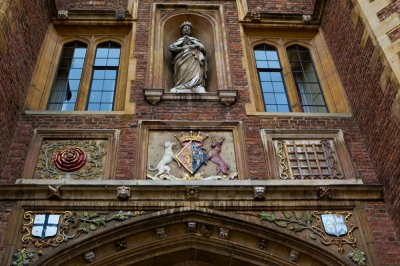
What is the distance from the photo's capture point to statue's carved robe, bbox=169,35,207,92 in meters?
9.38

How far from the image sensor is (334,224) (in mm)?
A: 7145

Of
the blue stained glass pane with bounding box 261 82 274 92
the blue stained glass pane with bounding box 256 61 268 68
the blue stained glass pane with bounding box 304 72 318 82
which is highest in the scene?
the blue stained glass pane with bounding box 256 61 268 68

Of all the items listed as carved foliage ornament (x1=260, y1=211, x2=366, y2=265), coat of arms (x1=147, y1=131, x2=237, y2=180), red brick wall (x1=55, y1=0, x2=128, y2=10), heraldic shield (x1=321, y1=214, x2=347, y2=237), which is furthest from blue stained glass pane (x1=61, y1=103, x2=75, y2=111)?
heraldic shield (x1=321, y1=214, x2=347, y2=237)

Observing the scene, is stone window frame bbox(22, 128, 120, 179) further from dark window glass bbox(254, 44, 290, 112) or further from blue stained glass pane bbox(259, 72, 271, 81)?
blue stained glass pane bbox(259, 72, 271, 81)

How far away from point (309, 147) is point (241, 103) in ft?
4.80

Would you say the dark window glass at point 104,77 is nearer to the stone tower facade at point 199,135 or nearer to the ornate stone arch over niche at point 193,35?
the stone tower facade at point 199,135

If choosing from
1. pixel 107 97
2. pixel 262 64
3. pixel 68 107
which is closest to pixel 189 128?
pixel 107 97

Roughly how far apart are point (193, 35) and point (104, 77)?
230 centimetres

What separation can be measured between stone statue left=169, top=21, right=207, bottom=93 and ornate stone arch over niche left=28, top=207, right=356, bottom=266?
290 centimetres

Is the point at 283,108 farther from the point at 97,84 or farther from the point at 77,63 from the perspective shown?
the point at 77,63

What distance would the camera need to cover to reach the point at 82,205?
7.15m

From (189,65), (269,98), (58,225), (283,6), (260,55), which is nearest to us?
(58,225)

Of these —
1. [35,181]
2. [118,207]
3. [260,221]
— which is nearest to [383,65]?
[260,221]

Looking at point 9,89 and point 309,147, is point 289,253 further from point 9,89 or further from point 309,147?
point 9,89
